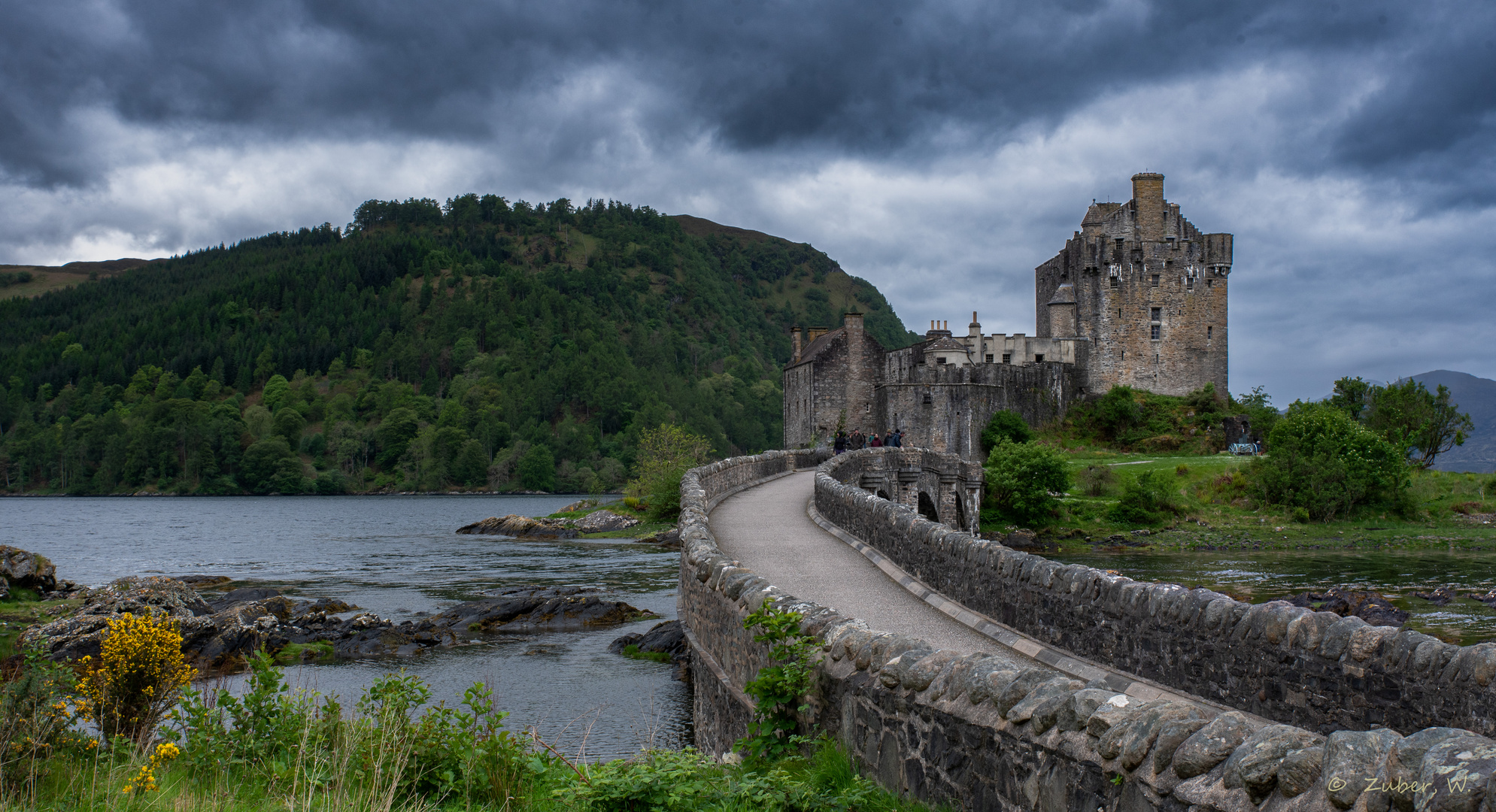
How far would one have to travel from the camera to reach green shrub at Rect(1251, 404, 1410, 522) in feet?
146

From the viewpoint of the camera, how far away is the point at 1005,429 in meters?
54.0

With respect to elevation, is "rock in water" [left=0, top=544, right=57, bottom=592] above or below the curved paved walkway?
below

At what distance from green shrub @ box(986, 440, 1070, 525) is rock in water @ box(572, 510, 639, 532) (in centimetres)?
1869

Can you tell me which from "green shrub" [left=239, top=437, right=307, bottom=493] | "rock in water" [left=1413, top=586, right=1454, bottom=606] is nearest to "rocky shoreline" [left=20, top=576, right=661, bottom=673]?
"rock in water" [left=1413, top=586, right=1454, bottom=606]

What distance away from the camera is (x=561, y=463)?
4906 inches

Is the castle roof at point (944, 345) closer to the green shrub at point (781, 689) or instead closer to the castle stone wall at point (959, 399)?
the castle stone wall at point (959, 399)

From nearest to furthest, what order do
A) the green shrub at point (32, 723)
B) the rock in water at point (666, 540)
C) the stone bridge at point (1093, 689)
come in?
1. the stone bridge at point (1093, 689)
2. the green shrub at point (32, 723)
3. the rock in water at point (666, 540)

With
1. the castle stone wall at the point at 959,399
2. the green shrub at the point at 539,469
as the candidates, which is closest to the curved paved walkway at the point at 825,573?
the castle stone wall at the point at 959,399

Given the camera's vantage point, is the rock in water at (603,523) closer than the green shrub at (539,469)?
Yes

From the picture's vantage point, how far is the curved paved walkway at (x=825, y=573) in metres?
9.80

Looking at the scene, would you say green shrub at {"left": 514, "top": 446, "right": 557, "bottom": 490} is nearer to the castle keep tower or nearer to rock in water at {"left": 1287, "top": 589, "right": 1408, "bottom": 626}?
the castle keep tower

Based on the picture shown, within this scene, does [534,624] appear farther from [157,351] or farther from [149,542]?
[157,351]

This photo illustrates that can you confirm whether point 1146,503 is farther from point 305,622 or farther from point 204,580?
point 204,580

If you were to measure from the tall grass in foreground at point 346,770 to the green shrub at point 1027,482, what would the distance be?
40.4 m
